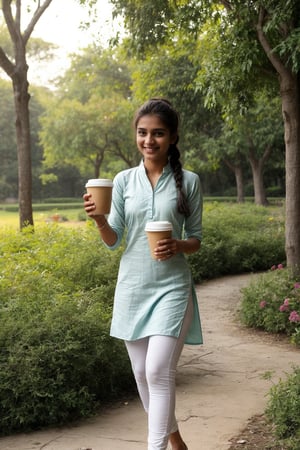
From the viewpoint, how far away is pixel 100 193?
301 centimetres

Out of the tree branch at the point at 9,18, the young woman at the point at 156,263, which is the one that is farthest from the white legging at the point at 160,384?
the tree branch at the point at 9,18

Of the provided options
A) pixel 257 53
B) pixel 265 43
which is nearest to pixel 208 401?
pixel 265 43

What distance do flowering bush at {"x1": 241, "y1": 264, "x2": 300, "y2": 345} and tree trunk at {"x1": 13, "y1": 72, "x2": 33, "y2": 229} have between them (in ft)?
16.8

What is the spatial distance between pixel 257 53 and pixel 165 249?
5.27m

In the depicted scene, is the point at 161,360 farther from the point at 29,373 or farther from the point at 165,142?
the point at 29,373

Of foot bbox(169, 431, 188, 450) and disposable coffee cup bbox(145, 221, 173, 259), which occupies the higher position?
disposable coffee cup bbox(145, 221, 173, 259)

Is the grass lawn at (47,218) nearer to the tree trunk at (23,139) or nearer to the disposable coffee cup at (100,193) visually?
the tree trunk at (23,139)

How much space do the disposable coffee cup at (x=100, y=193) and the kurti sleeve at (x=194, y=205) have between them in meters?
0.44

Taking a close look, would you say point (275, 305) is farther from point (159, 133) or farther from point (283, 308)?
point (159, 133)

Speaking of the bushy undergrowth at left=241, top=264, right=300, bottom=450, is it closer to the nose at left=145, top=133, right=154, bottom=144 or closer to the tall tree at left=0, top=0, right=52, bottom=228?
the nose at left=145, top=133, right=154, bottom=144

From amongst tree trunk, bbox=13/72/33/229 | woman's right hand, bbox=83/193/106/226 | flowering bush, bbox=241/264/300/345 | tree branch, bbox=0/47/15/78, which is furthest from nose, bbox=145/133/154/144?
tree branch, bbox=0/47/15/78

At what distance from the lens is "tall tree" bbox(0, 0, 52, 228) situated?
11297 millimetres

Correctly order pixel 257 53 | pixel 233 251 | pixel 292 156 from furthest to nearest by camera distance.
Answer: pixel 233 251
pixel 292 156
pixel 257 53

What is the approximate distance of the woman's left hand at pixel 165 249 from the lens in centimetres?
291
